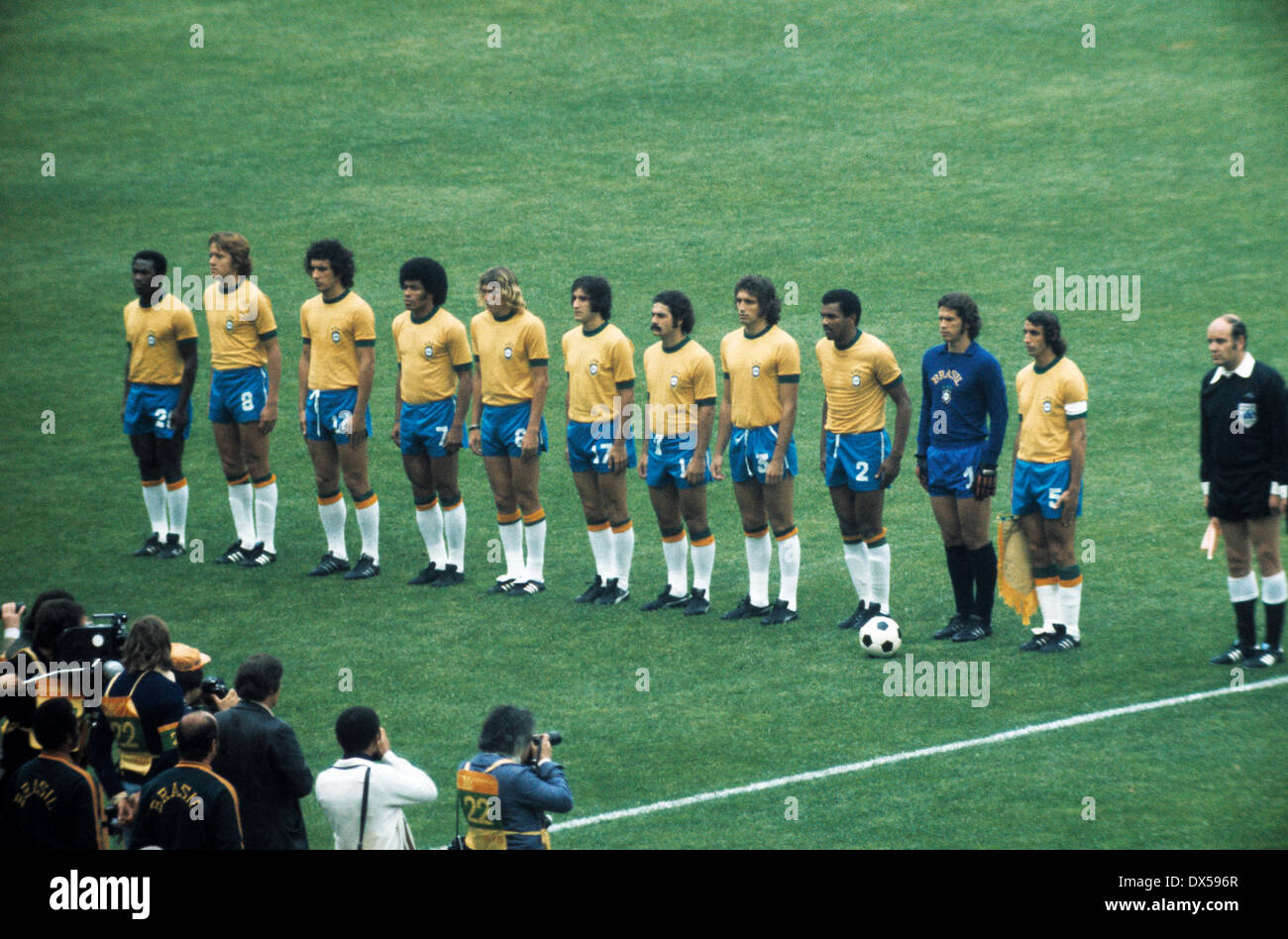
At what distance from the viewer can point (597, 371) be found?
1305cm

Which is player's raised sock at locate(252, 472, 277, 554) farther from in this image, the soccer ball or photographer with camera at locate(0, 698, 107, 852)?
photographer with camera at locate(0, 698, 107, 852)

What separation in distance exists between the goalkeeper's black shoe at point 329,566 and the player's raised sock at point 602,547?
2491 millimetres

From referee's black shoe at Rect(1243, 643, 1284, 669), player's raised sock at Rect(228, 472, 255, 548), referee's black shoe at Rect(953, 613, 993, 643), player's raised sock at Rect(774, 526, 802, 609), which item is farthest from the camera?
player's raised sock at Rect(228, 472, 255, 548)

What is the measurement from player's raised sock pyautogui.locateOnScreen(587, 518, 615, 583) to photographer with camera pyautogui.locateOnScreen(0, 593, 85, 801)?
15.6ft

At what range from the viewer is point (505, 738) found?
754 cm

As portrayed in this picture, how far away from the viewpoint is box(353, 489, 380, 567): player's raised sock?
46.1ft

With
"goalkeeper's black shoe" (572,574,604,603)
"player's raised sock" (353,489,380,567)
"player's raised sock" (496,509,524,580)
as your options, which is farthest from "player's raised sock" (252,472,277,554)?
"goalkeeper's black shoe" (572,574,604,603)

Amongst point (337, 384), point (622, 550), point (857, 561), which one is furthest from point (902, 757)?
point (337, 384)

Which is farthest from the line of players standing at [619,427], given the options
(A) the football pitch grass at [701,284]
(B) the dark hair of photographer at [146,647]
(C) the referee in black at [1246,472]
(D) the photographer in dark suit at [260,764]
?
(D) the photographer in dark suit at [260,764]

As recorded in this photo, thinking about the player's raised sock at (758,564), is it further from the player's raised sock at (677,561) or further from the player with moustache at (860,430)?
the player with moustache at (860,430)

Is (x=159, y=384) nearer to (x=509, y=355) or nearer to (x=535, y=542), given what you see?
(x=509, y=355)
